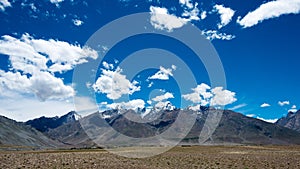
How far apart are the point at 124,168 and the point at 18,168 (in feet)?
34.8

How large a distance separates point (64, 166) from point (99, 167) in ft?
12.5

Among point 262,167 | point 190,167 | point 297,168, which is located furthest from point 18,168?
point 297,168

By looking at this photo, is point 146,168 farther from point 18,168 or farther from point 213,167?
point 18,168

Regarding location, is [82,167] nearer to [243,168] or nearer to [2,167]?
[2,167]

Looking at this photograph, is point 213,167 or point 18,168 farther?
point 213,167

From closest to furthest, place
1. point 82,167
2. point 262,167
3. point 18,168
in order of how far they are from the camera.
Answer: point 18,168 < point 82,167 < point 262,167

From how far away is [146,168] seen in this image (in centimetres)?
3259

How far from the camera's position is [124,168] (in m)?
31.6

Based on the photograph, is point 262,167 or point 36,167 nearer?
point 36,167

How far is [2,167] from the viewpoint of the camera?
97.5 ft

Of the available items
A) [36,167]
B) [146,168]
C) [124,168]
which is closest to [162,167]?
[146,168]

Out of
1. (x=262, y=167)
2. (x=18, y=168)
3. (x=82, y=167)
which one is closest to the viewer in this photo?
(x=18, y=168)

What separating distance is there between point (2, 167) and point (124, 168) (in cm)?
1231

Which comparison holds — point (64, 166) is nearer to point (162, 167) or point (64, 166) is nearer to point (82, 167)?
point (82, 167)
